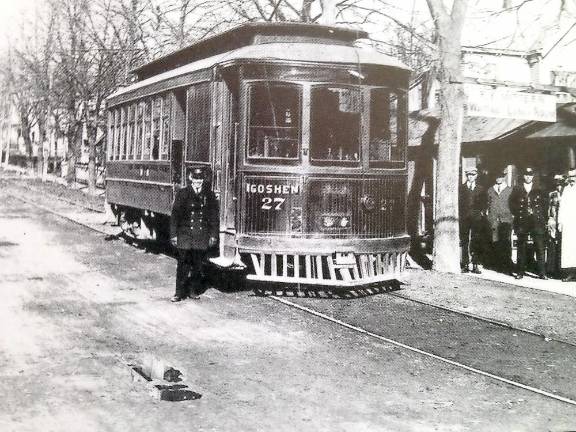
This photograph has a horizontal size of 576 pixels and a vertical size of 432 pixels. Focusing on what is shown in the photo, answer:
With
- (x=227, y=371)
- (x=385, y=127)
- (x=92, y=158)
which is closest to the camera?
(x=227, y=371)

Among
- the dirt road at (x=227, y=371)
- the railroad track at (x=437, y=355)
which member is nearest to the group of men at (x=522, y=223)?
the railroad track at (x=437, y=355)

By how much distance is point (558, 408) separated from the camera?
18.2ft

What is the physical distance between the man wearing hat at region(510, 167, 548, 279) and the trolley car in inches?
101

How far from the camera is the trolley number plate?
974 cm

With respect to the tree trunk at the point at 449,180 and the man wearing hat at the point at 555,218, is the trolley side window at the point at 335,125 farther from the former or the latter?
the man wearing hat at the point at 555,218

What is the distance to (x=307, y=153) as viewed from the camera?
9.92 metres

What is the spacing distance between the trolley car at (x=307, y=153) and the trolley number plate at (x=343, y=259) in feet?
0.05

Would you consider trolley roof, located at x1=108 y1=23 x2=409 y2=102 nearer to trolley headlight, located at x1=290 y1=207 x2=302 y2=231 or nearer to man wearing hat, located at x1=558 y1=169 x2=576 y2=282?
trolley headlight, located at x1=290 y1=207 x2=302 y2=231

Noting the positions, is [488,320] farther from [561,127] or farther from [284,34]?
[561,127]

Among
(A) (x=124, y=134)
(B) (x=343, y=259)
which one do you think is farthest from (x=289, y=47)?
(A) (x=124, y=134)

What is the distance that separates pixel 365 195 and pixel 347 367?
3.99 meters

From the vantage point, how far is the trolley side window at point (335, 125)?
995 centimetres

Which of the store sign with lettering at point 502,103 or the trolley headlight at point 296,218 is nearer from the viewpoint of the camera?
the trolley headlight at point 296,218

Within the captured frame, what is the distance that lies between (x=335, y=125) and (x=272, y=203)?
1.39 meters
